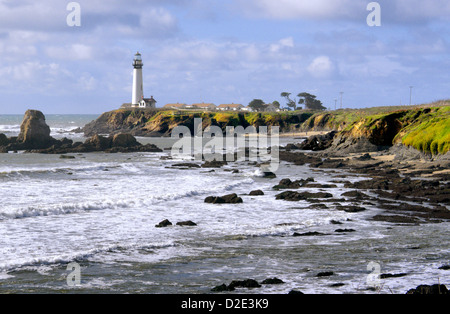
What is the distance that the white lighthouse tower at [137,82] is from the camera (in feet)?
396

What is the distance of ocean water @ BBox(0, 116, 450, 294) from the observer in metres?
11.3

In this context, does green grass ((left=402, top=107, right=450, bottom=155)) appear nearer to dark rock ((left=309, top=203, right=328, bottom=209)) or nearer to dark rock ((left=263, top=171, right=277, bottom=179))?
dark rock ((left=263, top=171, right=277, bottom=179))

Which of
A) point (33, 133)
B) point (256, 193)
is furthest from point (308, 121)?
point (256, 193)

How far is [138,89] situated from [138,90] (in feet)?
1.12

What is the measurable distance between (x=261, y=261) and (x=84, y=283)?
15.4 feet

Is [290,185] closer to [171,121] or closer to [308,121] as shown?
[171,121]

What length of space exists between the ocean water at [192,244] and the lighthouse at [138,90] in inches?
3777

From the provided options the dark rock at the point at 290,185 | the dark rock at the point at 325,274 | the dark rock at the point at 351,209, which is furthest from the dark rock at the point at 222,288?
the dark rock at the point at 290,185

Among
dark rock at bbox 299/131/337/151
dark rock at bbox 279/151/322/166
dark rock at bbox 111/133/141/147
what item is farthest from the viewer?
dark rock at bbox 111/133/141/147

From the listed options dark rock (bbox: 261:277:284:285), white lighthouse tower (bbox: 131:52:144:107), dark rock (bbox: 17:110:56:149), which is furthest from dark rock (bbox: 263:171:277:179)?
white lighthouse tower (bbox: 131:52:144:107)

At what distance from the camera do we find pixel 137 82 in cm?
12594

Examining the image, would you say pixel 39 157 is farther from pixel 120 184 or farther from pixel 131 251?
pixel 131 251
